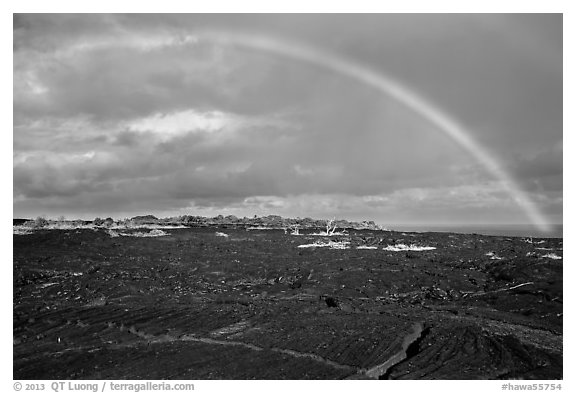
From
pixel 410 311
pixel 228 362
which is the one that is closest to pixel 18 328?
pixel 228 362

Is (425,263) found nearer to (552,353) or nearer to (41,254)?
(552,353)

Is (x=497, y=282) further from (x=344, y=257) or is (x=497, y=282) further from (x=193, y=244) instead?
(x=193, y=244)

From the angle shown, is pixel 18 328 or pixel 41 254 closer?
pixel 18 328
